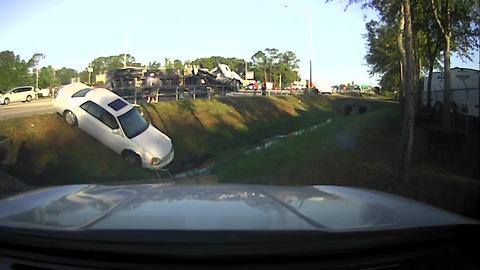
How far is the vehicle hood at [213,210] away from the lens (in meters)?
2.52

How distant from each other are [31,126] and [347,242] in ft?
66.1

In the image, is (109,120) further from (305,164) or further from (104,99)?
(305,164)

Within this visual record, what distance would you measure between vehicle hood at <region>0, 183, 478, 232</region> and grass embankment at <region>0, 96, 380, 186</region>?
13.9 metres

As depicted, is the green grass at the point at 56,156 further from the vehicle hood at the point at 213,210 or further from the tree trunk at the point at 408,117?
the vehicle hood at the point at 213,210

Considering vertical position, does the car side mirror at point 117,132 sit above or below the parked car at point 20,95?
below

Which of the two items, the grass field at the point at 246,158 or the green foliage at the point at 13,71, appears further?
the green foliage at the point at 13,71

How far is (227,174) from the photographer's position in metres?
17.1

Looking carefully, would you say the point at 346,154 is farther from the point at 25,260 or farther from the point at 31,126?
the point at 25,260

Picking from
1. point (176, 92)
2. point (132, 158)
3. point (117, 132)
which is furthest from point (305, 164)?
point (176, 92)

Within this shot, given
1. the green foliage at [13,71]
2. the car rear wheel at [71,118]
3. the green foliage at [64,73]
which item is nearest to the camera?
the car rear wheel at [71,118]

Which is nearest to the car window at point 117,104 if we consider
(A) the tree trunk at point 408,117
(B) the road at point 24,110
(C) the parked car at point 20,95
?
(B) the road at point 24,110

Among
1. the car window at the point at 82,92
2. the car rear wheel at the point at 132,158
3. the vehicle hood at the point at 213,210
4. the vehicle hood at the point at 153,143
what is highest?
the car window at the point at 82,92

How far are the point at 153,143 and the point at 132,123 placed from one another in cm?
111

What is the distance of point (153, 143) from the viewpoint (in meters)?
19.6
